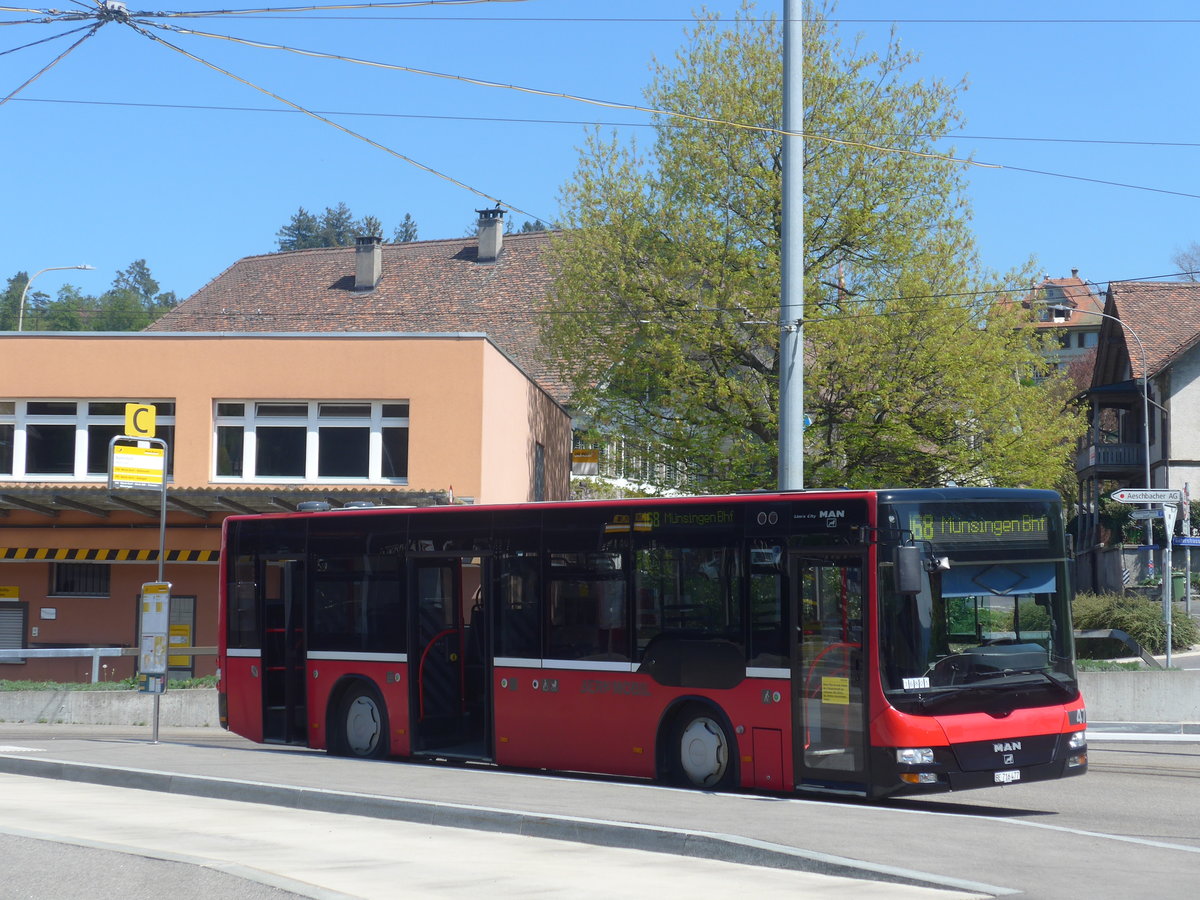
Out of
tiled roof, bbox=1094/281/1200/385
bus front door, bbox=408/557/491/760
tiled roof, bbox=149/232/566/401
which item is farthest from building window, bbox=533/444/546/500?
tiled roof, bbox=1094/281/1200/385

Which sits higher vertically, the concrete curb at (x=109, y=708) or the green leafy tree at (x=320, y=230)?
the green leafy tree at (x=320, y=230)

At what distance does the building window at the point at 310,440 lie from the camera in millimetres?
27234

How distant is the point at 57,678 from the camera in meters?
27.8

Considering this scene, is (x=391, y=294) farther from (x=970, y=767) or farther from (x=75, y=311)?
(x=75, y=311)

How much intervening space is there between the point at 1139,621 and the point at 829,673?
14.6m

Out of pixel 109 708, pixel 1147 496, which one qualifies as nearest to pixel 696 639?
pixel 1147 496

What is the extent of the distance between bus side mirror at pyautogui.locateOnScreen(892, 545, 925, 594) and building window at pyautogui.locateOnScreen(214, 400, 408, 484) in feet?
55.1

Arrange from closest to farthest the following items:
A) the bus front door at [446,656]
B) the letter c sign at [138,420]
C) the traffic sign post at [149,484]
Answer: the bus front door at [446,656], the traffic sign post at [149,484], the letter c sign at [138,420]

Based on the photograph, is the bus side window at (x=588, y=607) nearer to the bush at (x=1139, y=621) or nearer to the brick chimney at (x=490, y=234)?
the bush at (x=1139, y=621)

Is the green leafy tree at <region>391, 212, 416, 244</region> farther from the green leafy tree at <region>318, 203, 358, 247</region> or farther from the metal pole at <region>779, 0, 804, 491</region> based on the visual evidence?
the metal pole at <region>779, 0, 804, 491</region>

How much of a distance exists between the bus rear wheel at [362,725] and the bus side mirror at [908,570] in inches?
268

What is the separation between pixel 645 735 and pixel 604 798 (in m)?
1.78

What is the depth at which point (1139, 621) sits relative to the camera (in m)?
24.7

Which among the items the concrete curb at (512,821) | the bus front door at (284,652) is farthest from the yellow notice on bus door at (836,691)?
the bus front door at (284,652)
